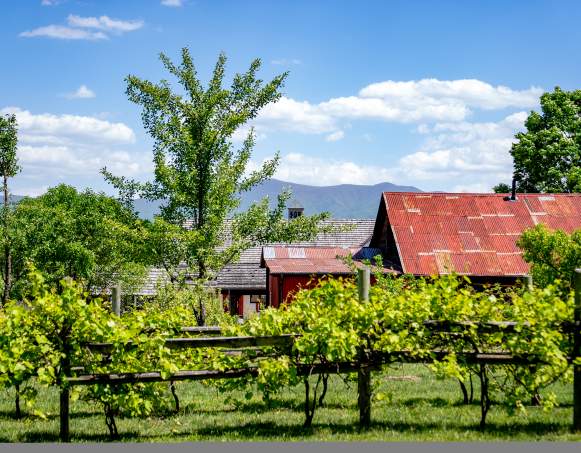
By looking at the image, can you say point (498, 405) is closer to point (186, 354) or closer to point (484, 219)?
point (186, 354)

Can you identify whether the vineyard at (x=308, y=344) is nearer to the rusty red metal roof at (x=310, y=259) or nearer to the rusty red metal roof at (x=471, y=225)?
the rusty red metal roof at (x=310, y=259)

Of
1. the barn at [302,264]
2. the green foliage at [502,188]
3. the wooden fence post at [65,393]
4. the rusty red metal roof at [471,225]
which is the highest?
the green foliage at [502,188]

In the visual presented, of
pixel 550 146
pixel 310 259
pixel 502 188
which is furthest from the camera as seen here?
pixel 502 188

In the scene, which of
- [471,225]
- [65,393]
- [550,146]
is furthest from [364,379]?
[550,146]

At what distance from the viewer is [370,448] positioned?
7.85m

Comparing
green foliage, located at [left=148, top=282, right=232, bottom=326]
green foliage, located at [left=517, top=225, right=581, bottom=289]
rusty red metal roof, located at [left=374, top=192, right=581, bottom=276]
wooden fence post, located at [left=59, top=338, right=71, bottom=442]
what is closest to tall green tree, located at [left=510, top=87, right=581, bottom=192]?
rusty red metal roof, located at [left=374, top=192, right=581, bottom=276]

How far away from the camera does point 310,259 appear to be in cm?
3169

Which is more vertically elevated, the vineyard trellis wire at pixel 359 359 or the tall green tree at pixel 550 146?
the tall green tree at pixel 550 146

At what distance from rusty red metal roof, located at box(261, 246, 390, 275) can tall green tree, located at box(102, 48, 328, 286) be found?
6945mm

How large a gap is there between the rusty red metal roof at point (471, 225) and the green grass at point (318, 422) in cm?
1736

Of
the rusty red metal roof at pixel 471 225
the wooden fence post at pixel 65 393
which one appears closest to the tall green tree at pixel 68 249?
the rusty red metal roof at pixel 471 225

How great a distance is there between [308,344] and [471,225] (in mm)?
23660

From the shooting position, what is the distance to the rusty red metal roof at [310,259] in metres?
29.5

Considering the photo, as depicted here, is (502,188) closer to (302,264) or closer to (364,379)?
(302,264)
